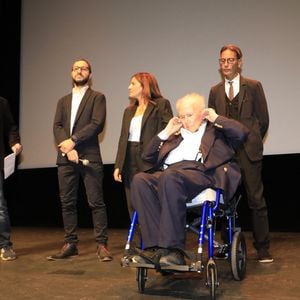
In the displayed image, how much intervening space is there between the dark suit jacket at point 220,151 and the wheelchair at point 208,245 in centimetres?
8

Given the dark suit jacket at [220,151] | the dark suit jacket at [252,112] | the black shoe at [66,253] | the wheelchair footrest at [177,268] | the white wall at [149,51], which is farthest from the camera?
the white wall at [149,51]

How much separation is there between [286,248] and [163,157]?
1509mm

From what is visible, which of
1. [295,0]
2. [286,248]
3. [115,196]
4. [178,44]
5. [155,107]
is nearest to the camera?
[155,107]

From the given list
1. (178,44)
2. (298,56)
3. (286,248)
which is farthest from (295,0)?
(286,248)

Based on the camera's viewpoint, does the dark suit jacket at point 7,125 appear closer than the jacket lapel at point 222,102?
No

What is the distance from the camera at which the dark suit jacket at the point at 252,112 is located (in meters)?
3.35

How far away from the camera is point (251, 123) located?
11.1 feet

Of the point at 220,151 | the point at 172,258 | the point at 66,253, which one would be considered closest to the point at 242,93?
the point at 220,151

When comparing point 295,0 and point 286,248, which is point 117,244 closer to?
point 286,248

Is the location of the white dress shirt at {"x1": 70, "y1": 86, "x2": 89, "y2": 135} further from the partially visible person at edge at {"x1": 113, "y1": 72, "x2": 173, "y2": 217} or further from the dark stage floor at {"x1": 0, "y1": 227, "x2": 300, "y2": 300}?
the dark stage floor at {"x1": 0, "y1": 227, "x2": 300, "y2": 300}

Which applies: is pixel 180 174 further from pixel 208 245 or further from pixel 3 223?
A: pixel 3 223

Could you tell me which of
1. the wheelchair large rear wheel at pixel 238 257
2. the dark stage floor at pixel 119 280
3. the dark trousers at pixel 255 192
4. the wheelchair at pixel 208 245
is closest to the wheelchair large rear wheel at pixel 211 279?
the wheelchair at pixel 208 245

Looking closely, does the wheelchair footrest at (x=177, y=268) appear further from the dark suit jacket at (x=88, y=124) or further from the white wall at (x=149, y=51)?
the white wall at (x=149, y=51)

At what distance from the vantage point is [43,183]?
5.48 meters
